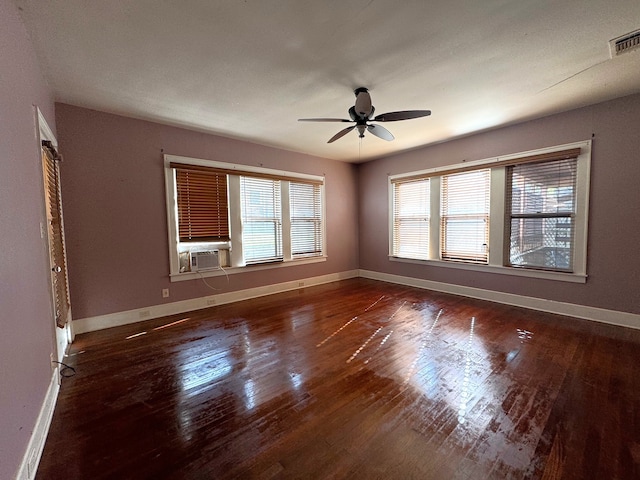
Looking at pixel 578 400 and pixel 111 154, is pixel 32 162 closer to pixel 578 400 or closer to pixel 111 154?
pixel 111 154

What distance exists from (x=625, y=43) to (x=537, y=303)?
309 cm

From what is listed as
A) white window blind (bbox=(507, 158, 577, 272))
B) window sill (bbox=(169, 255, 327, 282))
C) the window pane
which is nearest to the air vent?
white window blind (bbox=(507, 158, 577, 272))

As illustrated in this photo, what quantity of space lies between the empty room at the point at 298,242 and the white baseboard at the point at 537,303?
0.03 m

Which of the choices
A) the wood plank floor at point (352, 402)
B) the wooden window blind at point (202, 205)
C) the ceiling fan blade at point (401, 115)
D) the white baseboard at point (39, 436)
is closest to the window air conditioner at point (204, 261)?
the wooden window blind at point (202, 205)

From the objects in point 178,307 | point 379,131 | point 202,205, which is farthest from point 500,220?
point 178,307

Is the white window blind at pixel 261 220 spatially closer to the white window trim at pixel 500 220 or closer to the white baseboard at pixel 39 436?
the white window trim at pixel 500 220

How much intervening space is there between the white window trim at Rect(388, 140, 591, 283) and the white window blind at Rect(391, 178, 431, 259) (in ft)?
0.32

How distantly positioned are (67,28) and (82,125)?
1.61 metres

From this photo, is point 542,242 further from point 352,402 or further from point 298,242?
point 298,242

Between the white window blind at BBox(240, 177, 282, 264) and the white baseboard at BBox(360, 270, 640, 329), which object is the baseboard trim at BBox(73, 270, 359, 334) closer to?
the white window blind at BBox(240, 177, 282, 264)

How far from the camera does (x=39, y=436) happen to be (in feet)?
5.09

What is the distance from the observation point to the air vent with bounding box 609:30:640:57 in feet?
6.75

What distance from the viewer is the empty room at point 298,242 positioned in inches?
61.4

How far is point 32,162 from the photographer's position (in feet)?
6.38
